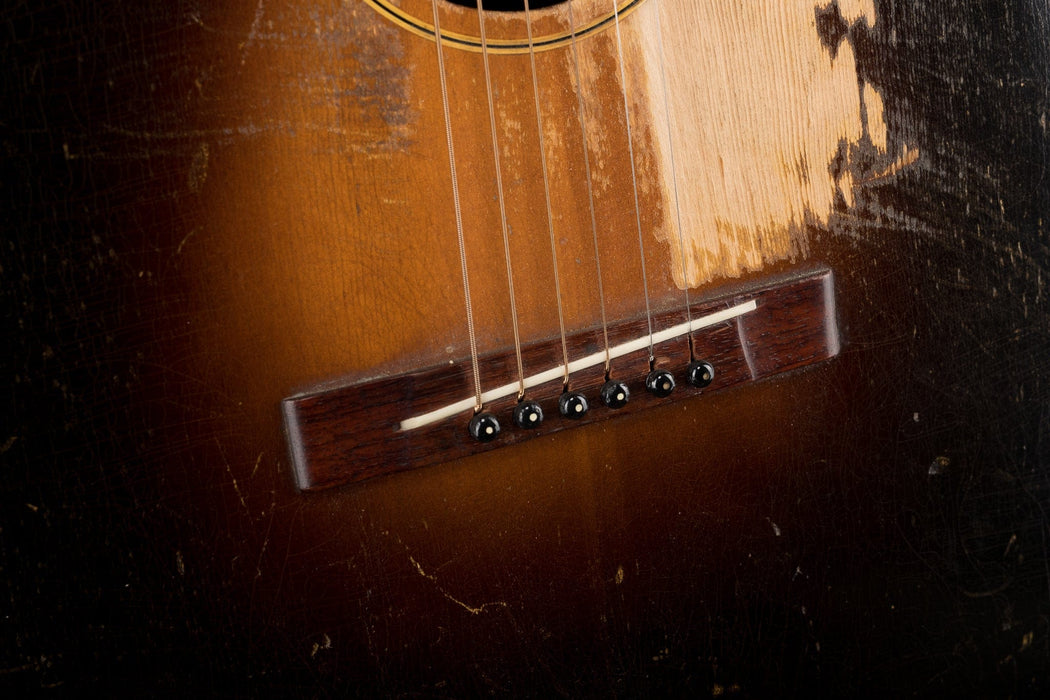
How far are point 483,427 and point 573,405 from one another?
0.08 meters

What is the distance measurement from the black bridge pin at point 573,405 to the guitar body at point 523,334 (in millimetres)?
34

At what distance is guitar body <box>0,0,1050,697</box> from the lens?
0.65 m

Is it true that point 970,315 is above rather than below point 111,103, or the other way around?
below

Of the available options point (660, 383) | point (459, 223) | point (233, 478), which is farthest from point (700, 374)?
point (233, 478)

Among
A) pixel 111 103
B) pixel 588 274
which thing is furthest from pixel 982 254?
pixel 111 103

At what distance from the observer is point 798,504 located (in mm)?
942

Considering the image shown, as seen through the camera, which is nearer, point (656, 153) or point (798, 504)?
point (656, 153)

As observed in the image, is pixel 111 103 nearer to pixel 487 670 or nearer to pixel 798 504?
pixel 487 670

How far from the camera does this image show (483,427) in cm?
74

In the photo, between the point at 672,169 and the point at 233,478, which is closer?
the point at 233,478

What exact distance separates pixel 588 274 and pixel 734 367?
177 mm

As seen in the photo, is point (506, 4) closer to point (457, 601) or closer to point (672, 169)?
point (672, 169)

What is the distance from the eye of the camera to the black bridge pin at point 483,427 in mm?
740

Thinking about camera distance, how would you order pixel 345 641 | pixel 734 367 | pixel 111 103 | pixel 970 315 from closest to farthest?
pixel 111 103 → pixel 345 641 → pixel 734 367 → pixel 970 315
